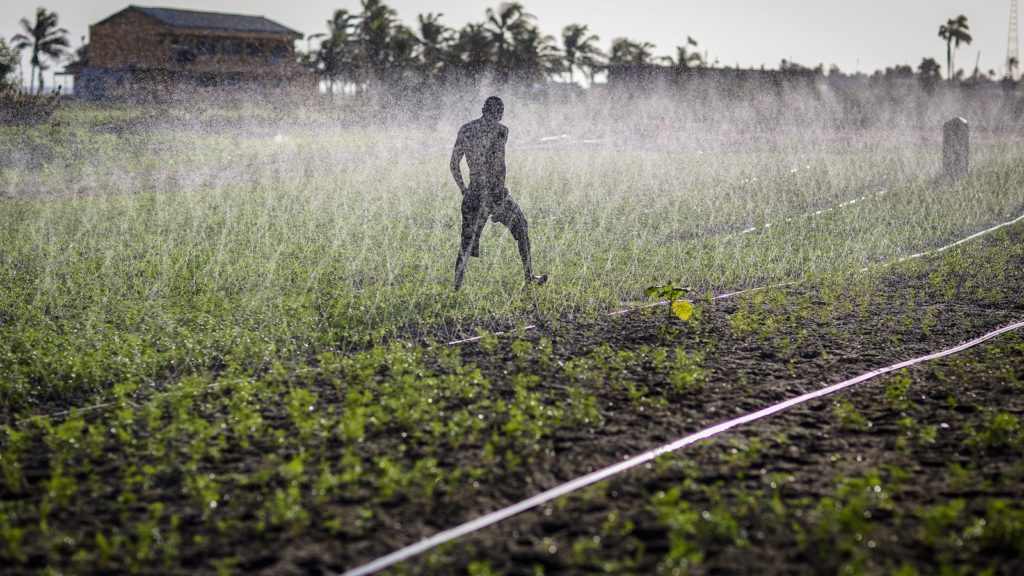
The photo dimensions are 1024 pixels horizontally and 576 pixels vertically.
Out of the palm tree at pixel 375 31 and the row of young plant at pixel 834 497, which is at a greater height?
the palm tree at pixel 375 31

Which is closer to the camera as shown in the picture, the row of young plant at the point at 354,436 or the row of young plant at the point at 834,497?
the row of young plant at the point at 834,497

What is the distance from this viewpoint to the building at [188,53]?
5022cm

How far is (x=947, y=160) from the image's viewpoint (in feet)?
83.7

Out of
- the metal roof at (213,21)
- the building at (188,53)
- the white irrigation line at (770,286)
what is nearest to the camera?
the white irrigation line at (770,286)

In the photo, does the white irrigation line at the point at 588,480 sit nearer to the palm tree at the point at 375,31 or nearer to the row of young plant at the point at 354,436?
the row of young plant at the point at 354,436

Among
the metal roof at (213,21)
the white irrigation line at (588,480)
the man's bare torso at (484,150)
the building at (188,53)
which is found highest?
the metal roof at (213,21)

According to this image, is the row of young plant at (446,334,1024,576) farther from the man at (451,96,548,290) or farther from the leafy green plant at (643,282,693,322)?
the man at (451,96,548,290)

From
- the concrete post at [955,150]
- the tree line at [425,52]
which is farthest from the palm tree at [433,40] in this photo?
the concrete post at [955,150]

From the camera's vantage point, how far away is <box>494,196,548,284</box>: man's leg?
1077 cm

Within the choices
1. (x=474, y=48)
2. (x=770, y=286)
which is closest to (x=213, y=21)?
(x=474, y=48)

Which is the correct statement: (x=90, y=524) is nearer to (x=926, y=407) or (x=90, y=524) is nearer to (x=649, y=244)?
(x=926, y=407)

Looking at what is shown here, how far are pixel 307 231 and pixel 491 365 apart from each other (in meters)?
9.49

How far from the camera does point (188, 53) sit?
51.8 meters

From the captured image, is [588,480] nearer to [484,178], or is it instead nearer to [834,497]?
[834,497]
